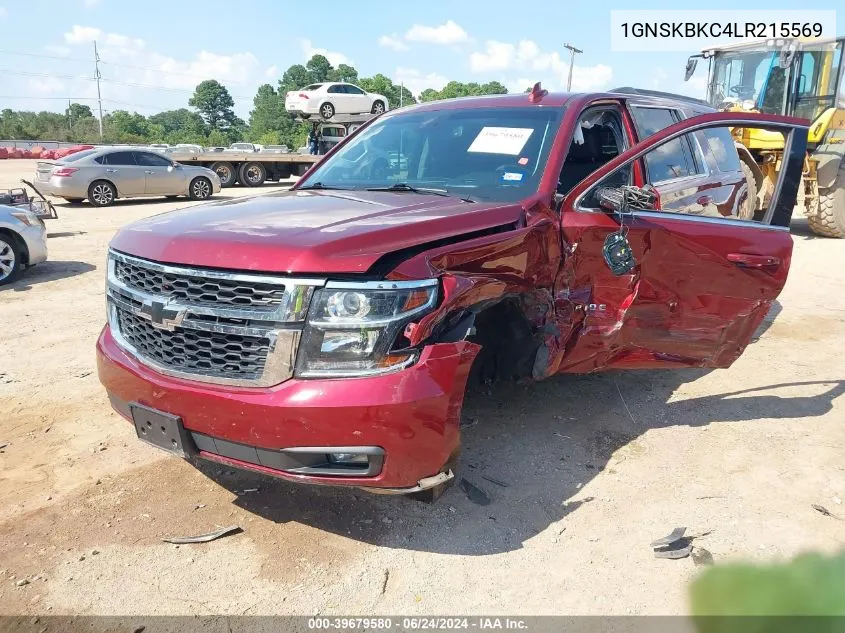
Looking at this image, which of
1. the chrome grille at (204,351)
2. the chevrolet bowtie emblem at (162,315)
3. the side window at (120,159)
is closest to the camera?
the chrome grille at (204,351)

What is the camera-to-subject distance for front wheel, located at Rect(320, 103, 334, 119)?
77.4 ft

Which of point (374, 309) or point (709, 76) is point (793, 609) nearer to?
point (374, 309)

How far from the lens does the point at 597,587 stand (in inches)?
103

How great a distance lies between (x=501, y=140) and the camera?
3.67 m

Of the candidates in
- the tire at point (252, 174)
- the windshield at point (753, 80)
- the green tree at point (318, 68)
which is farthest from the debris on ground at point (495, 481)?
the green tree at point (318, 68)

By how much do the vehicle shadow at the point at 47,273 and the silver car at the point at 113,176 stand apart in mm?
7733

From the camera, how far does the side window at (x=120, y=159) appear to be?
54.0 feet

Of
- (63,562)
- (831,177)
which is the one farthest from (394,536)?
(831,177)

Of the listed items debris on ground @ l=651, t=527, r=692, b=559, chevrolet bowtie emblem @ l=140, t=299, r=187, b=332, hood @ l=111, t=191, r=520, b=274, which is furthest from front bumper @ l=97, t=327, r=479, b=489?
debris on ground @ l=651, t=527, r=692, b=559

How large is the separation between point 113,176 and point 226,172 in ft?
20.4

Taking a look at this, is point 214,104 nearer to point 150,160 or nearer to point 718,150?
point 150,160

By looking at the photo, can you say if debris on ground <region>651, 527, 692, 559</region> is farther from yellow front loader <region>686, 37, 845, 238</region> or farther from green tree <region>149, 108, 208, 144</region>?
green tree <region>149, 108, 208, 144</region>

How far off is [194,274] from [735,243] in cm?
301

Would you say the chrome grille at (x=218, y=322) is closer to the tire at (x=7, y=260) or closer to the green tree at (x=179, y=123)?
the tire at (x=7, y=260)
